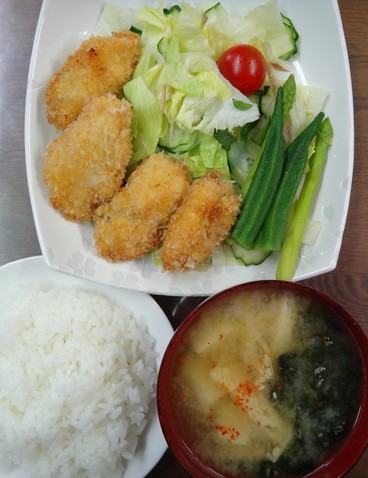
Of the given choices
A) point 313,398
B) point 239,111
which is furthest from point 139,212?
point 313,398

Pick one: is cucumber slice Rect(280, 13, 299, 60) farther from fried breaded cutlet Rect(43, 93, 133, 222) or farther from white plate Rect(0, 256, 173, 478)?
white plate Rect(0, 256, 173, 478)

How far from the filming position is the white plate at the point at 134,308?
175cm

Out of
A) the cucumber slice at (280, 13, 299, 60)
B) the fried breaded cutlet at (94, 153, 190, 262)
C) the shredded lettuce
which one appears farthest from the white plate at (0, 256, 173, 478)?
the cucumber slice at (280, 13, 299, 60)

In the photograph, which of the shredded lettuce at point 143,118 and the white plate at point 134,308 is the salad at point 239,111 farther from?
the white plate at point 134,308

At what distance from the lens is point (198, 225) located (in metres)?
1.72

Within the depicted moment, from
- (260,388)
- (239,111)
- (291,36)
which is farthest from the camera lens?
(291,36)

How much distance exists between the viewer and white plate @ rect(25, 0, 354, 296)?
176 cm

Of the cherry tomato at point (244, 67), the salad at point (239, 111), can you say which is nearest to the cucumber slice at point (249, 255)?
the salad at point (239, 111)

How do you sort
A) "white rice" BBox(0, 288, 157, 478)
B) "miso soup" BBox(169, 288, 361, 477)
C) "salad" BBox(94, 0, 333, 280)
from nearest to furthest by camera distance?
"miso soup" BBox(169, 288, 361, 477) < "white rice" BBox(0, 288, 157, 478) < "salad" BBox(94, 0, 333, 280)

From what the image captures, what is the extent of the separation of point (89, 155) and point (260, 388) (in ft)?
2.93

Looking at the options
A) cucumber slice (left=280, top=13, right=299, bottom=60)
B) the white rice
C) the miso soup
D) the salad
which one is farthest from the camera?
cucumber slice (left=280, top=13, right=299, bottom=60)

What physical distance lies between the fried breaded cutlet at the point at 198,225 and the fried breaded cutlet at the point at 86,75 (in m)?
0.47

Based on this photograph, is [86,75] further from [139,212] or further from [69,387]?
[69,387]

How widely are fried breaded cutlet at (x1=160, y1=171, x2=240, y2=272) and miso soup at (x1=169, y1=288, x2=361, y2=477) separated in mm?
337
